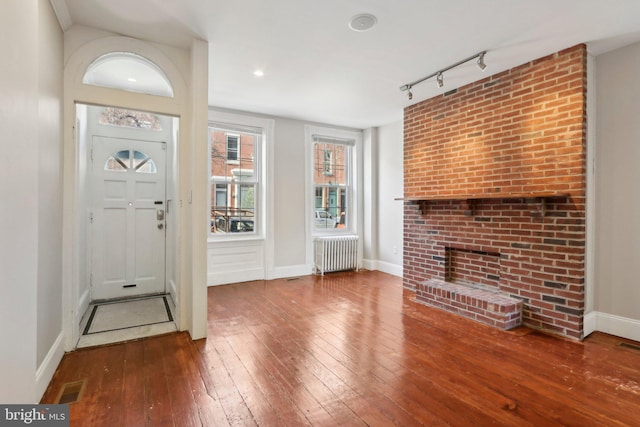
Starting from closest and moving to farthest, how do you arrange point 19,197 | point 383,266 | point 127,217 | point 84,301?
point 19,197
point 84,301
point 127,217
point 383,266

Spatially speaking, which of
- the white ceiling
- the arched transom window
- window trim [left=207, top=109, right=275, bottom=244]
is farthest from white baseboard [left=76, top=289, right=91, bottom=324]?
the white ceiling

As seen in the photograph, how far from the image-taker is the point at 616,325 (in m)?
2.85

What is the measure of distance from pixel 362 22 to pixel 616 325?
356 centimetres

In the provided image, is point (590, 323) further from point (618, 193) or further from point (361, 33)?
point (361, 33)

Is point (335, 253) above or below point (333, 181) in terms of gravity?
below

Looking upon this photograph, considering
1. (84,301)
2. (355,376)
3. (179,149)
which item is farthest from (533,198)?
(84,301)

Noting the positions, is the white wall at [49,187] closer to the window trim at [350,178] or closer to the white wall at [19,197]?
the white wall at [19,197]

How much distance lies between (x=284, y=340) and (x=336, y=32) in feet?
9.01

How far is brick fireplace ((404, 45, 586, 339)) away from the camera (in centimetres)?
280

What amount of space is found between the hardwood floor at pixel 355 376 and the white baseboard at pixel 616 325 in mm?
126

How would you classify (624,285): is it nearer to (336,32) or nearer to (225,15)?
(336,32)

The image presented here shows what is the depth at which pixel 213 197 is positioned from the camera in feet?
15.6

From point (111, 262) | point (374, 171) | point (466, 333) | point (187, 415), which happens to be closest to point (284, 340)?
point (187, 415)

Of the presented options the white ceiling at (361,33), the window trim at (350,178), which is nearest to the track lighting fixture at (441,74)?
the white ceiling at (361,33)
